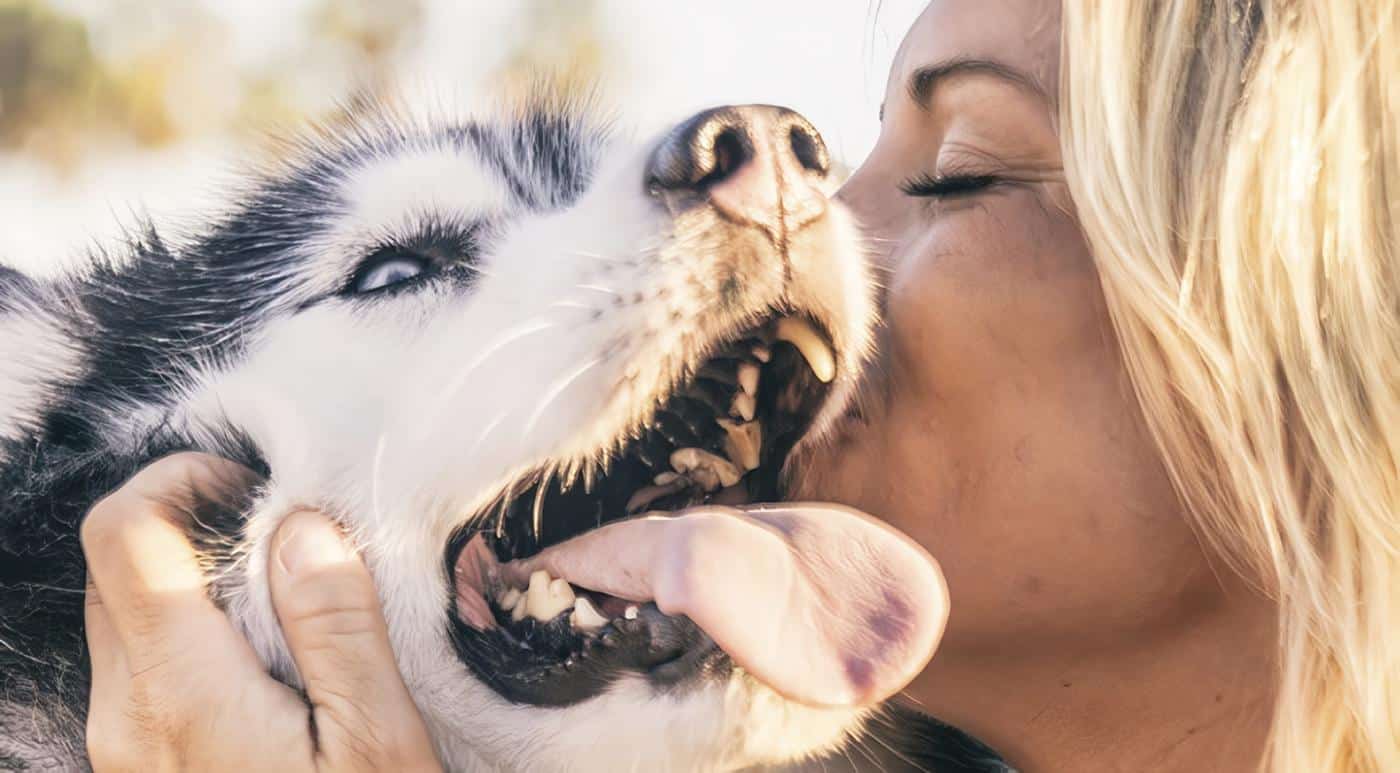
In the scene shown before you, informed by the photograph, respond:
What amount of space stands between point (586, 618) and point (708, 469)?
0.80 ft

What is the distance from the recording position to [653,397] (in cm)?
133

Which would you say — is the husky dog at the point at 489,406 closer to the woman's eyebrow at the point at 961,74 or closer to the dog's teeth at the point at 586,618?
the dog's teeth at the point at 586,618

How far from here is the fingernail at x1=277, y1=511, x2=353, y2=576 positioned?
4.28 ft

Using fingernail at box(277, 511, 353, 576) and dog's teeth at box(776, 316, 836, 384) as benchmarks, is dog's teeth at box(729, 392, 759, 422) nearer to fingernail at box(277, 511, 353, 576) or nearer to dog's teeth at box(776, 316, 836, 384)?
dog's teeth at box(776, 316, 836, 384)

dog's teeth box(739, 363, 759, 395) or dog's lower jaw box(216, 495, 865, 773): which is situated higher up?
dog's teeth box(739, 363, 759, 395)

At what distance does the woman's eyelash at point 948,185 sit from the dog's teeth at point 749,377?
11.7 inches

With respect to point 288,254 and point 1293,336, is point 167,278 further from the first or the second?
point 1293,336

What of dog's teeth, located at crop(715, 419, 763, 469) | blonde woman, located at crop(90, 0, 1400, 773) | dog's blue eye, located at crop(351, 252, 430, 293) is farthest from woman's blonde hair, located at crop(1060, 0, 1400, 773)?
dog's blue eye, located at crop(351, 252, 430, 293)

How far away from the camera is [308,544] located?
1314 mm

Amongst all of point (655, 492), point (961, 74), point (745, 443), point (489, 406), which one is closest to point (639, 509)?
point (655, 492)

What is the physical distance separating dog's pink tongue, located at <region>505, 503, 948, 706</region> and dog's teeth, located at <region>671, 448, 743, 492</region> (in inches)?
6.7

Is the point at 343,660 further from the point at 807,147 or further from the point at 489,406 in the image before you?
the point at 807,147

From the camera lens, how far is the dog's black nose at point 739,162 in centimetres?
128

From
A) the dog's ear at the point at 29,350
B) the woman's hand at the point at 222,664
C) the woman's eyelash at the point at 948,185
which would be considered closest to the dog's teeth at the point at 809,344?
the woman's eyelash at the point at 948,185
